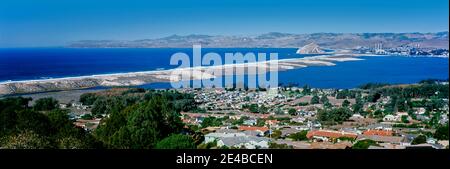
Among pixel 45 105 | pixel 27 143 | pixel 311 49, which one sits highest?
pixel 27 143

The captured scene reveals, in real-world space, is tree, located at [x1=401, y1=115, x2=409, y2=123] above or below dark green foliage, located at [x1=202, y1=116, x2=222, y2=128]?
below

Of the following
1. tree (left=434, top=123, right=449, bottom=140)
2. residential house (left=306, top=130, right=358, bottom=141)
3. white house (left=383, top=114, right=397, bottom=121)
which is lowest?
white house (left=383, top=114, right=397, bottom=121)

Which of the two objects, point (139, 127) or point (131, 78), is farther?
point (131, 78)

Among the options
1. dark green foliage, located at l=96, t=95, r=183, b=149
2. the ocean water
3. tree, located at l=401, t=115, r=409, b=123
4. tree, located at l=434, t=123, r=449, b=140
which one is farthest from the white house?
dark green foliage, located at l=96, t=95, r=183, b=149

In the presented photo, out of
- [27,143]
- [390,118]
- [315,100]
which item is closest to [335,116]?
[390,118]

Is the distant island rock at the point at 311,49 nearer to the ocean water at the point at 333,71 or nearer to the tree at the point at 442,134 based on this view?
the ocean water at the point at 333,71

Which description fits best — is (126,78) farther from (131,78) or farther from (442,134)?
(442,134)

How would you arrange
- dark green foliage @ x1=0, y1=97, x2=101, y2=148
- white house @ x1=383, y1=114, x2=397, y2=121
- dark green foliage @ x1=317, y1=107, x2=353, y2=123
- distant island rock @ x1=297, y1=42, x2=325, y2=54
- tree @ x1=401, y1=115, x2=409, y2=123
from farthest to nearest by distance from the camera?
distant island rock @ x1=297, y1=42, x2=325, y2=54
white house @ x1=383, y1=114, x2=397, y2=121
dark green foliage @ x1=317, y1=107, x2=353, y2=123
tree @ x1=401, y1=115, x2=409, y2=123
dark green foliage @ x1=0, y1=97, x2=101, y2=148

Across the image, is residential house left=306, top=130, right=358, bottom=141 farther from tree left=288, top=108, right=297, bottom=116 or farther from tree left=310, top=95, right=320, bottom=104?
tree left=310, top=95, right=320, bottom=104

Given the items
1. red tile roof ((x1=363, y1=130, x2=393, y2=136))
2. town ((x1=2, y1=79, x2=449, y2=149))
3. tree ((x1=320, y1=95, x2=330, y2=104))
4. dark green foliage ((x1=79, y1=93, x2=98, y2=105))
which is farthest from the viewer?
tree ((x1=320, y1=95, x2=330, y2=104))

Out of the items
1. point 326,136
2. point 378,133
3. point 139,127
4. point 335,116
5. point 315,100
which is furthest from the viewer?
point 315,100
